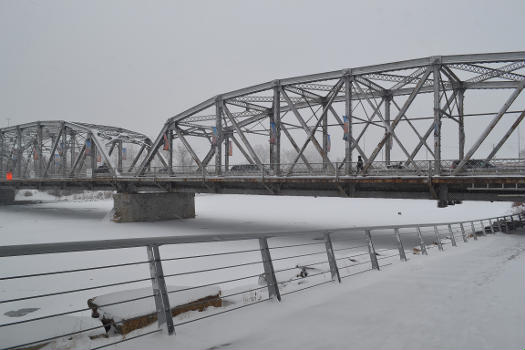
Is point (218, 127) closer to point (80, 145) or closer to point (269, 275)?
point (269, 275)

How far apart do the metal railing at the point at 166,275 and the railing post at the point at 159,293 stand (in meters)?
0.01

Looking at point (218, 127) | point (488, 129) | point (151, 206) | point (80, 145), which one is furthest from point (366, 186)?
point (80, 145)

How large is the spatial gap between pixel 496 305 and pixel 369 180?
15.4 metres

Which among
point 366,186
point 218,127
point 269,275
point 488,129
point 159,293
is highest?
point 218,127

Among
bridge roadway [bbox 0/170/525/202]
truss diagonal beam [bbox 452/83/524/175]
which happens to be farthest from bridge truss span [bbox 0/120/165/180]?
truss diagonal beam [bbox 452/83/524/175]

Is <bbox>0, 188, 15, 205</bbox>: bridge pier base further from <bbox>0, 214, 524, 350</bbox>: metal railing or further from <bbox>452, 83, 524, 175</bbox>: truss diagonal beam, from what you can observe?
<bbox>452, 83, 524, 175</bbox>: truss diagonal beam

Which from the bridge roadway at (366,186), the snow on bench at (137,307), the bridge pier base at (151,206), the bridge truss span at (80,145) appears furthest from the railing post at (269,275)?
the bridge truss span at (80,145)

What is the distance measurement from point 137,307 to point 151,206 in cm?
3338

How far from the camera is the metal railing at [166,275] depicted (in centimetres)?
399

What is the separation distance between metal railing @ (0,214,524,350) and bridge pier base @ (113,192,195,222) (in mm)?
A: 15771

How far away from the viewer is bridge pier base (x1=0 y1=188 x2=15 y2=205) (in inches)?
2397

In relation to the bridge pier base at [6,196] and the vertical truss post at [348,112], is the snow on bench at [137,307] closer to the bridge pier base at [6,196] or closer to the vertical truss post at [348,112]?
the vertical truss post at [348,112]

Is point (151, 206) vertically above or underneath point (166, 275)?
underneath

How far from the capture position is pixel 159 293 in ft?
13.8
